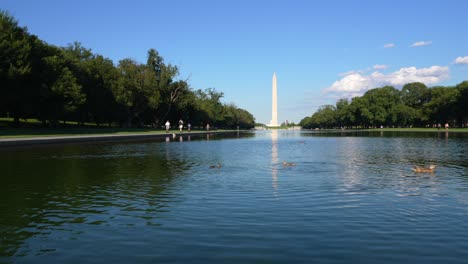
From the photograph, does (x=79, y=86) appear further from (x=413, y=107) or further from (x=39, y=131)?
(x=413, y=107)

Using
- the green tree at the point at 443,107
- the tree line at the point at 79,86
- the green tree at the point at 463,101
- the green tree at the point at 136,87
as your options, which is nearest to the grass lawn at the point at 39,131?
the tree line at the point at 79,86

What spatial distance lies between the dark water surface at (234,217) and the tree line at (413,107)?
109 m

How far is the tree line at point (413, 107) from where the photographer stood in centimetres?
11594

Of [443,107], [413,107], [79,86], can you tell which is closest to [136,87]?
[79,86]

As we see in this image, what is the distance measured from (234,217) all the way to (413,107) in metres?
169

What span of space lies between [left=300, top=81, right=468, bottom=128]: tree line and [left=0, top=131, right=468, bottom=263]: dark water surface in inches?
4283

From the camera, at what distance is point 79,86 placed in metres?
68.5

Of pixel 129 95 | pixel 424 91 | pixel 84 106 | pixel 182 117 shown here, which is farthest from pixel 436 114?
pixel 84 106

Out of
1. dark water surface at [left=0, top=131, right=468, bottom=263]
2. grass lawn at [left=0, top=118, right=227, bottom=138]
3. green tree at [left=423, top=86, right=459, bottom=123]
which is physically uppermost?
green tree at [left=423, top=86, right=459, bottom=123]

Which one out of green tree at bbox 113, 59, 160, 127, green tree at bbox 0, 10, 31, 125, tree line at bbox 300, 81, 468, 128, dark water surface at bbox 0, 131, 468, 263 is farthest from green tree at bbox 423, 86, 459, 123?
dark water surface at bbox 0, 131, 468, 263

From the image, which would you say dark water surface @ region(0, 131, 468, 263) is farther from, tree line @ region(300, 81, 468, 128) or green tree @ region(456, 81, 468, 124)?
tree line @ region(300, 81, 468, 128)

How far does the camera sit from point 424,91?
15812 cm

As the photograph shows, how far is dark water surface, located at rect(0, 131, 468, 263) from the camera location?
24.1 feet

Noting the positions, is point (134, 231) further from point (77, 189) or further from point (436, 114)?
point (436, 114)
